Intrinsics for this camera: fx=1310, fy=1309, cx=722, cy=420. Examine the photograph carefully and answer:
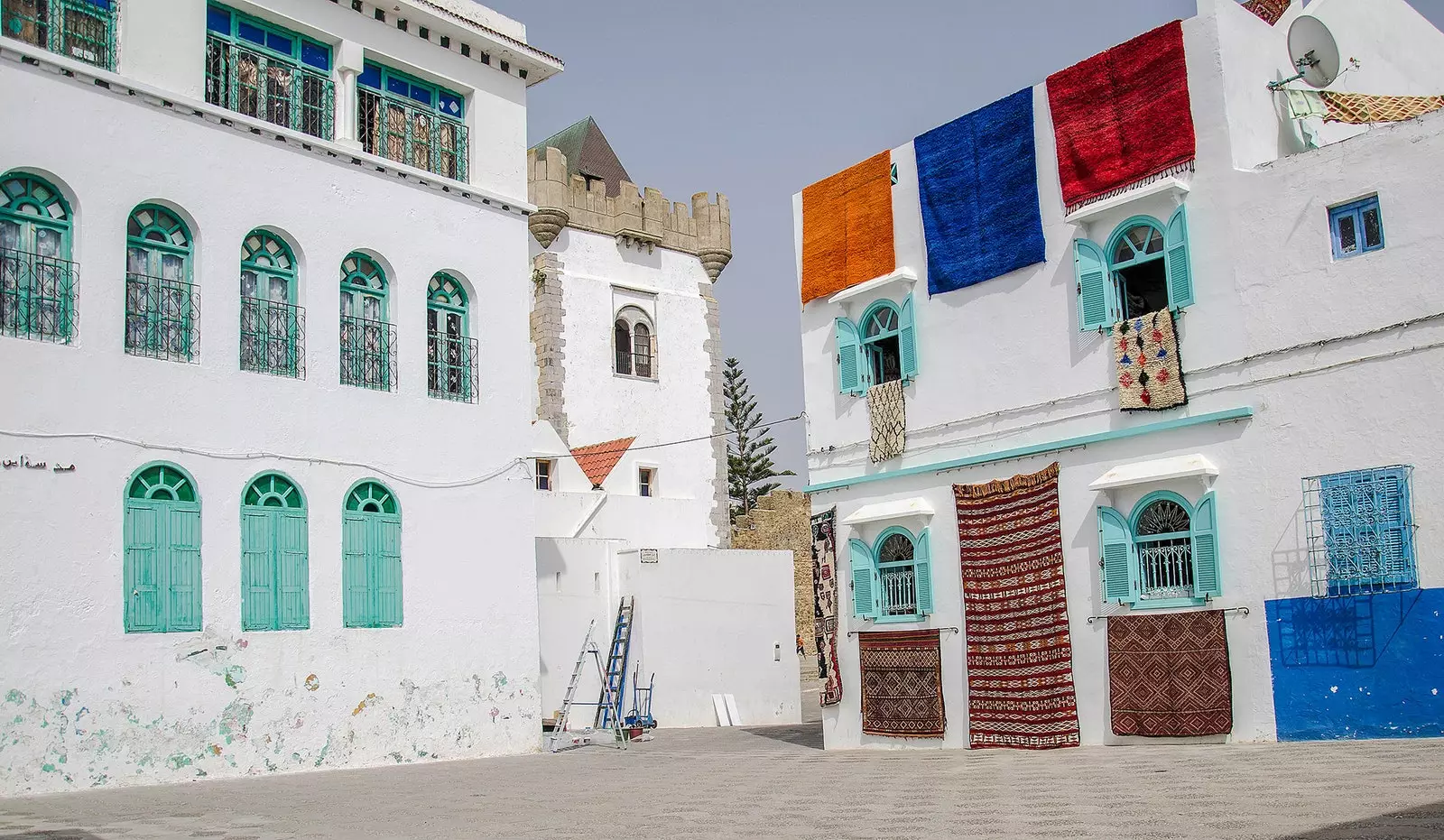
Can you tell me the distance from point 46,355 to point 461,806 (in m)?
6.09

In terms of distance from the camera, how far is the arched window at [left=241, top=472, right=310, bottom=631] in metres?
13.7

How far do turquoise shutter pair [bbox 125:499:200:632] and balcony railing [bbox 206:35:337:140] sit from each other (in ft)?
14.9

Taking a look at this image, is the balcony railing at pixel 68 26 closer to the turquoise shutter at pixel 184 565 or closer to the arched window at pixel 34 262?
the arched window at pixel 34 262

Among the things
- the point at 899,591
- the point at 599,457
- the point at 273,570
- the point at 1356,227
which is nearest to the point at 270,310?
the point at 273,570

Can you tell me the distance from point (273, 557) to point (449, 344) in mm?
3723

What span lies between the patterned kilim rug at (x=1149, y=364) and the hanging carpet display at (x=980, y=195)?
1563mm

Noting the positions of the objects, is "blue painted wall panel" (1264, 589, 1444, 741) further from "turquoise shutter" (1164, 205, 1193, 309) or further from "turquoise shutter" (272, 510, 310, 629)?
"turquoise shutter" (272, 510, 310, 629)

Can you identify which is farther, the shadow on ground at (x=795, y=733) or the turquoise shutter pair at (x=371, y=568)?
the shadow on ground at (x=795, y=733)

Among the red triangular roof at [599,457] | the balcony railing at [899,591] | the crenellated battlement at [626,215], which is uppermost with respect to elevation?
the crenellated battlement at [626,215]

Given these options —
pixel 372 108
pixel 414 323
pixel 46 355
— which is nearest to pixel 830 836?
pixel 46 355

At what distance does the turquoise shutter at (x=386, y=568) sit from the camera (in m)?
15.0

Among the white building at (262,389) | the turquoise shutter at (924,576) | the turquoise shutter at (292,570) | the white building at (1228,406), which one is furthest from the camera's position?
the turquoise shutter at (924,576)

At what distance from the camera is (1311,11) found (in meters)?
14.1

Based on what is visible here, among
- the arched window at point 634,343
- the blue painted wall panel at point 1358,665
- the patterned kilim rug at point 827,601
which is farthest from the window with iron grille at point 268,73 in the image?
the arched window at point 634,343
